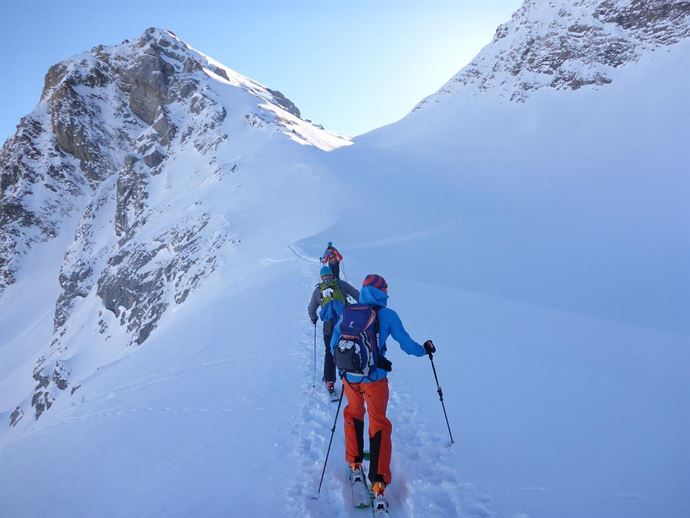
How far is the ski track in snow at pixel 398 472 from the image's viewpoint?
4238 millimetres

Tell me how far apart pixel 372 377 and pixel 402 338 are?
0.53 m

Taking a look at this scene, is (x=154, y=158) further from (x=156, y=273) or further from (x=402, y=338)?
(x=402, y=338)

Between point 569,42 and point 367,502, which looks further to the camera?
point 569,42

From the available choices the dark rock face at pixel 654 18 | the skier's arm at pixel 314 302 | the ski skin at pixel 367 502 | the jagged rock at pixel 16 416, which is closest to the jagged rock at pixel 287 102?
the dark rock face at pixel 654 18

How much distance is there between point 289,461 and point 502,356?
15.1 feet

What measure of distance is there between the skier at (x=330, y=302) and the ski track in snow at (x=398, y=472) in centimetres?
47

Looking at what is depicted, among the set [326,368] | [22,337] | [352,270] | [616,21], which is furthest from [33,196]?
[616,21]

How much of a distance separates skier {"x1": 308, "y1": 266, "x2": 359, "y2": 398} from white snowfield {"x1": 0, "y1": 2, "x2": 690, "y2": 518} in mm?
482

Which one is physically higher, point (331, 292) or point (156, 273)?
point (331, 292)

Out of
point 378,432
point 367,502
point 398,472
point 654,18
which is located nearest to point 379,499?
point 367,502

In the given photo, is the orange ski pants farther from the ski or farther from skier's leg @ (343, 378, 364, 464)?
the ski

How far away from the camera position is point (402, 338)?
4.23 m

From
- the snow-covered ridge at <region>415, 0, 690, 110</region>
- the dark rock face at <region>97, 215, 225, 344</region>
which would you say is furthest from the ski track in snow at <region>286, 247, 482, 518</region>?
the snow-covered ridge at <region>415, 0, 690, 110</region>

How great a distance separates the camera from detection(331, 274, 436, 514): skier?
4.11 metres
